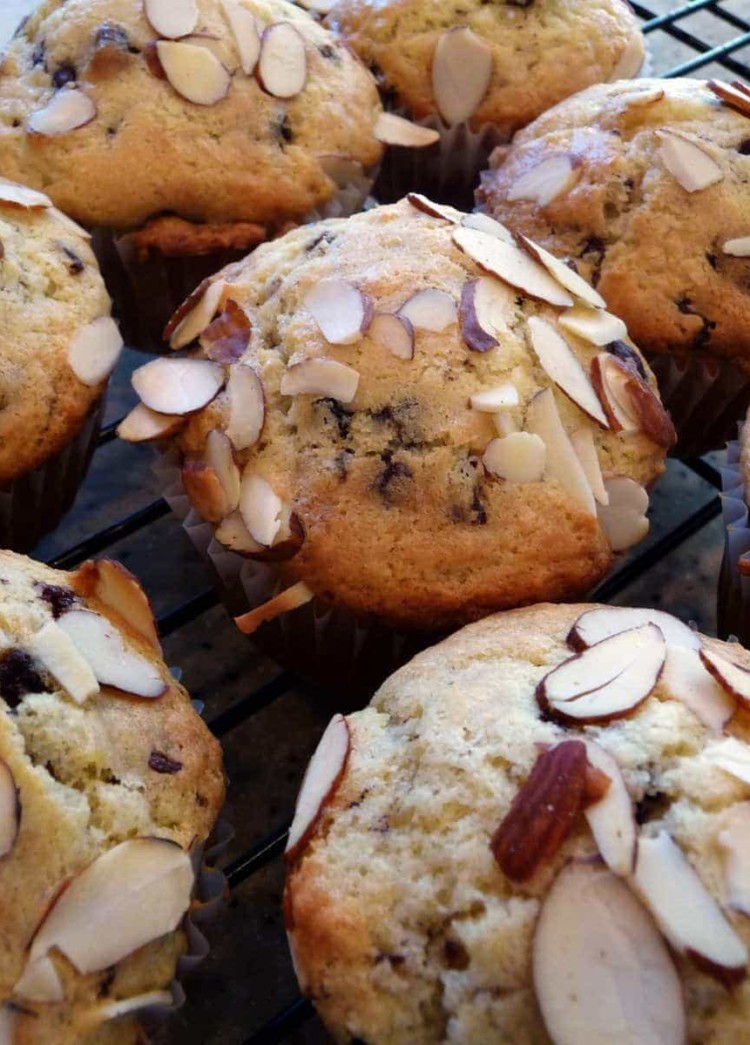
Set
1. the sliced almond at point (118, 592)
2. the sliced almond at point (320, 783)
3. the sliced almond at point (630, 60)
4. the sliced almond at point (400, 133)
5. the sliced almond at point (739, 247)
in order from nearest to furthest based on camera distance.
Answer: the sliced almond at point (320, 783) < the sliced almond at point (118, 592) < the sliced almond at point (739, 247) < the sliced almond at point (400, 133) < the sliced almond at point (630, 60)

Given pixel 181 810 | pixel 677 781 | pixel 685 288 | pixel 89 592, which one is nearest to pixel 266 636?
pixel 89 592

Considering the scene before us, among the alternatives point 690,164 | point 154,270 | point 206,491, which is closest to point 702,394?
point 690,164

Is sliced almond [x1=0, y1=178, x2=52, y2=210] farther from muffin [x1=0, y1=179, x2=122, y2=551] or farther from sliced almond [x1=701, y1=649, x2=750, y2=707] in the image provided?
sliced almond [x1=701, y1=649, x2=750, y2=707]

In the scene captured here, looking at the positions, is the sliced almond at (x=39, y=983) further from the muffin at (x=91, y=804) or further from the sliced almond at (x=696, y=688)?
the sliced almond at (x=696, y=688)

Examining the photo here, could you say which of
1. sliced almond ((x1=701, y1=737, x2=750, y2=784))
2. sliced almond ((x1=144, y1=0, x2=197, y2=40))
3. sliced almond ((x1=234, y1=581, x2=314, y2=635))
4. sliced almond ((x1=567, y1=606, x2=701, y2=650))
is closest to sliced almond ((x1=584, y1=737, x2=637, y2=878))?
sliced almond ((x1=701, y1=737, x2=750, y2=784))

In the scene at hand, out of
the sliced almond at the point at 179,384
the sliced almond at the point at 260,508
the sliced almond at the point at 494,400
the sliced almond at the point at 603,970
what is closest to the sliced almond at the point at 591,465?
the sliced almond at the point at 494,400

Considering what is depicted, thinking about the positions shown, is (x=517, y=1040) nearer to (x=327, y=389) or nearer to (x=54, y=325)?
(x=327, y=389)

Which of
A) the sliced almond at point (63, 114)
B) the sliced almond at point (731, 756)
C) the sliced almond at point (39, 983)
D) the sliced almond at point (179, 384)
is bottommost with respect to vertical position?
the sliced almond at point (39, 983)
